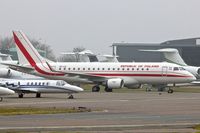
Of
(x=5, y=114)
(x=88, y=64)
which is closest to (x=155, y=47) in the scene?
(x=88, y=64)

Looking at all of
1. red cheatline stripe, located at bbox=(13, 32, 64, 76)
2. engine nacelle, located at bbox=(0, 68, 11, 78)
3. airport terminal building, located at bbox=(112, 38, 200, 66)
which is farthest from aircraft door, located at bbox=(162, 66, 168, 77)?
airport terminal building, located at bbox=(112, 38, 200, 66)

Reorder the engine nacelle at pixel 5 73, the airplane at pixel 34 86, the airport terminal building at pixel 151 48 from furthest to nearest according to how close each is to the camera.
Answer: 1. the airport terminal building at pixel 151 48
2. the engine nacelle at pixel 5 73
3. the airplane at pixel 34 86

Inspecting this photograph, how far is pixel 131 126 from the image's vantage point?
26078 millimetres

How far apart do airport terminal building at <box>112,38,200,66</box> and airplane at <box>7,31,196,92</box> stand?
254ft

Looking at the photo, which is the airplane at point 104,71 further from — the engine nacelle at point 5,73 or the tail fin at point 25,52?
the engine nacelle at point 5,73

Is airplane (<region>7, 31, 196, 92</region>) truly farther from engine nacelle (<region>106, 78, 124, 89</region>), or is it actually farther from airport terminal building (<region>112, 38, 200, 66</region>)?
airport terminal building (<region>112, 38, 200, 66</region>)

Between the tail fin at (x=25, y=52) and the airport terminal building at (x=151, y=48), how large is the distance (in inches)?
3075

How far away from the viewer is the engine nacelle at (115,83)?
71.0 m

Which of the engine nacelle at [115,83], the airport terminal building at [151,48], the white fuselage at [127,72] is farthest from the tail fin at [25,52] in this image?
the airport terminal building at [151,48]

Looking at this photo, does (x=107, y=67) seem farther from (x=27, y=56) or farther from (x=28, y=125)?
(x=28, y=125)

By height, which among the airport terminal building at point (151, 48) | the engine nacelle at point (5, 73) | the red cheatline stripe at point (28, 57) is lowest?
the engine nacelle at point (5, 73)

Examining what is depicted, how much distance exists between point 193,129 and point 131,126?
257 centimetres

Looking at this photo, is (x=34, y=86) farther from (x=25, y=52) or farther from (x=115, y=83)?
(x=25, y=52)

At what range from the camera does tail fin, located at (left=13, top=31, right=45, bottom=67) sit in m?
75.5
